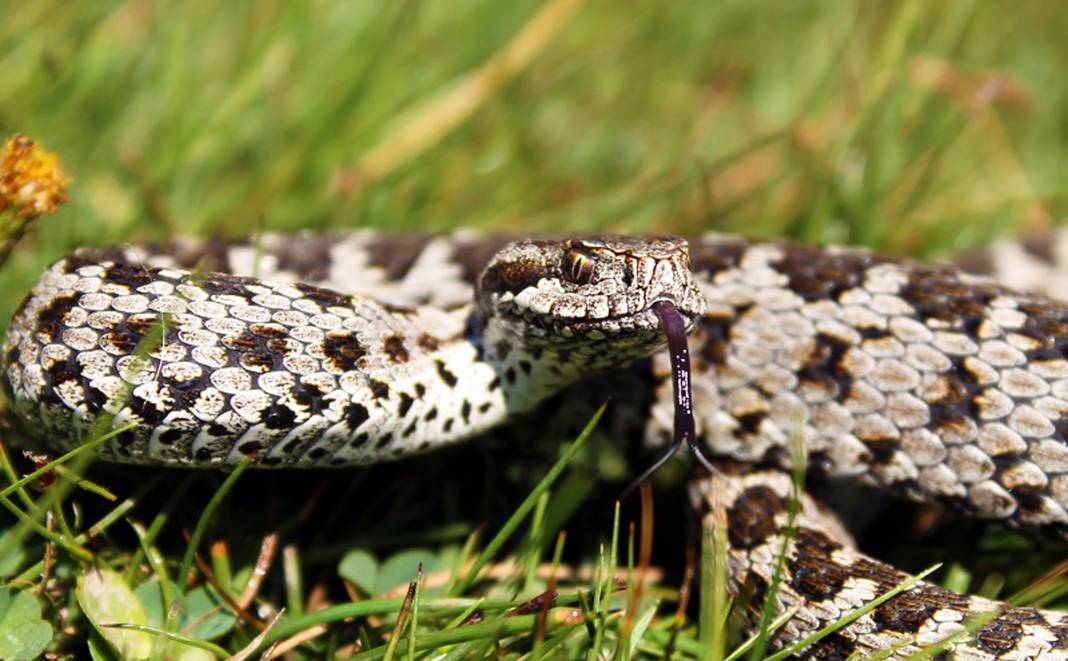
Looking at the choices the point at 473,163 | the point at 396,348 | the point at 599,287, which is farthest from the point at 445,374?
the point at 473,163

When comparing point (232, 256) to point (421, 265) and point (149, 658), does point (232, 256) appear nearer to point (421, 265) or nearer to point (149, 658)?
point (421, 265)

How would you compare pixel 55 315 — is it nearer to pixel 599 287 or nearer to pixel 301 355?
pixel 301 355

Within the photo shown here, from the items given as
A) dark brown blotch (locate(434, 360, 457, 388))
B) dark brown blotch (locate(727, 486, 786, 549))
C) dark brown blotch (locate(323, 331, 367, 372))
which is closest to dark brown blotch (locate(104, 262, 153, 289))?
dark brown blotch (locate(323, 331, 367, 372))

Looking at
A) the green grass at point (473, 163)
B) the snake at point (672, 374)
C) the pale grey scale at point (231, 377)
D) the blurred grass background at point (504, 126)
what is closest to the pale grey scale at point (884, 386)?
the snake at point (672, 374)

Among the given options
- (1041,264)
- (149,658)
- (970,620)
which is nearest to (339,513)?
(149,658)

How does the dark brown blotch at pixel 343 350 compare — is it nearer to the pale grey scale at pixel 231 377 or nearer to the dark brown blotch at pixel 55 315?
the pale grey scale at pixel 231 377

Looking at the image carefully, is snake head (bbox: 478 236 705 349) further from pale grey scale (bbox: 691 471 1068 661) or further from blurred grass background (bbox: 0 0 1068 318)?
blurred grass background (bbox: 0 0 1068 318)

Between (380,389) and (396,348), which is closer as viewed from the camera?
(380,389)

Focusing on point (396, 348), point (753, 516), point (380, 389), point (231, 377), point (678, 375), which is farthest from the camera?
point (753, 516)
